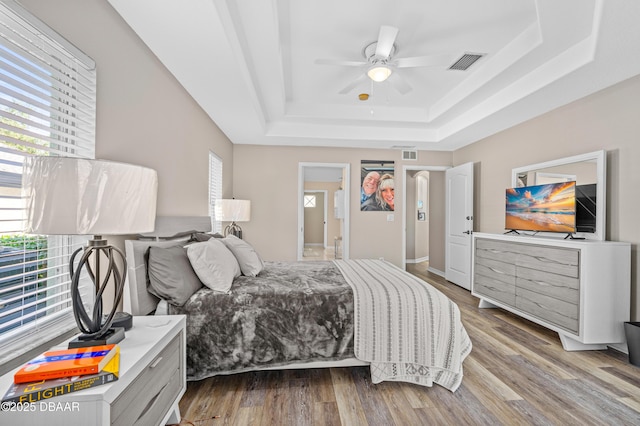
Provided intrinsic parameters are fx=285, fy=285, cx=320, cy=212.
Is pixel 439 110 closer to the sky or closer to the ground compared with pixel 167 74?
closer to the sky

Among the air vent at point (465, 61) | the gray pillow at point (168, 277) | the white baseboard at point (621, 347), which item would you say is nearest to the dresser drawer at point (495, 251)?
the white baseboard at point (621, 347)

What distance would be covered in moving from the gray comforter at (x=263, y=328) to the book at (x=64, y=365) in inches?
34.9

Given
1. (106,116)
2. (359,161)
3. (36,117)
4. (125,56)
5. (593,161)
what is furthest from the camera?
(359,161)

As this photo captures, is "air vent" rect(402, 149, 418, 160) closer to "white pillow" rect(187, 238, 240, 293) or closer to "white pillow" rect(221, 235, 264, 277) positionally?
"white pillow" rect(221, 235, 264, 277)

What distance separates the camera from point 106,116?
175cm

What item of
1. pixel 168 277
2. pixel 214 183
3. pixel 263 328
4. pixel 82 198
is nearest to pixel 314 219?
pixel 214 183

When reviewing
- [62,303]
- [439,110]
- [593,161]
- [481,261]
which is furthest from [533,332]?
[62,303]

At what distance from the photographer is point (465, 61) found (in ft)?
9.30

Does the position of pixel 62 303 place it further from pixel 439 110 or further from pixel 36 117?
pixel 439 110

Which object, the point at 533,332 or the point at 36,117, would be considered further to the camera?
the point at 533,332

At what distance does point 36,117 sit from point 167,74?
1417mm

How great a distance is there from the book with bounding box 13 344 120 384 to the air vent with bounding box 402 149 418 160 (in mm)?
5207

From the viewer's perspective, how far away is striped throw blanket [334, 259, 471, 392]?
6.59ft

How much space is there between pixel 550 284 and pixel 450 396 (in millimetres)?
1771
